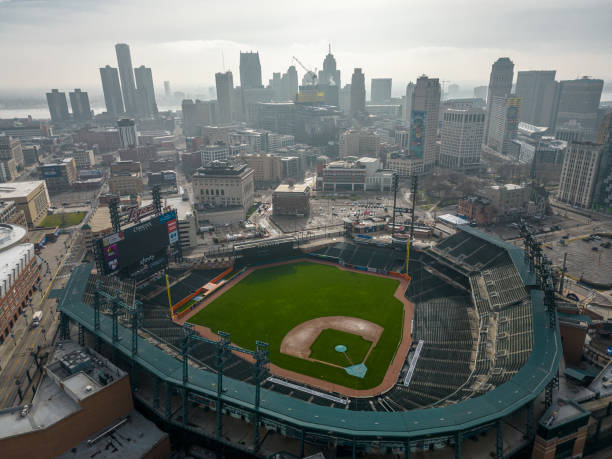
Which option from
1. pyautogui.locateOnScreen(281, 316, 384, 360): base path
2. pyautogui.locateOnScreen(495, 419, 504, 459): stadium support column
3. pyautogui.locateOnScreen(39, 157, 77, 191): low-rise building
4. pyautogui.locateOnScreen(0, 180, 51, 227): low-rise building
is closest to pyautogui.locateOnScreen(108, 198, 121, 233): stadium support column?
pyautogui.locateOnScreen(281, 316, 384, 360): base path

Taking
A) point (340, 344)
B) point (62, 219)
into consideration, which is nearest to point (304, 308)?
point (340, 344)

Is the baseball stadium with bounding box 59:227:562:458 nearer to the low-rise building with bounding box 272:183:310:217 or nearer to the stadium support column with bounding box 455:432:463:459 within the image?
the stadium support column with bounding box 455:432:463:459

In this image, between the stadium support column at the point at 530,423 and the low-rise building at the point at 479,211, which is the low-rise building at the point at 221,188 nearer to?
the low-rise building at the point at 479,211

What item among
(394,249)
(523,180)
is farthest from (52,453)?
(523,180)

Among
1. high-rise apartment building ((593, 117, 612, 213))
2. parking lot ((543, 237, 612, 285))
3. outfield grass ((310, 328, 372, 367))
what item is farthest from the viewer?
high-rise apartment building ((593, 117, 612, 213))

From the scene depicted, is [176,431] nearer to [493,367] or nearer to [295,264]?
[493,367]

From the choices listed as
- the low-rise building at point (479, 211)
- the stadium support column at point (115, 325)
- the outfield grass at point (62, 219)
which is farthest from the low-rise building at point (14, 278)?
the low-rise building at point (479, 211)
